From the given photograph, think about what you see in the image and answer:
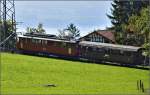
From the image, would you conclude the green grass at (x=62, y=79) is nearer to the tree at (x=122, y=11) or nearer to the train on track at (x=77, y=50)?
the train on track at (x=77, y=50)

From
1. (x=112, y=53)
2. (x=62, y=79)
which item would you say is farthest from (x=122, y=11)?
(x=62, y=79)

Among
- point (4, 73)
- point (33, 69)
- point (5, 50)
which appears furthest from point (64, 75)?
point (5, 50)

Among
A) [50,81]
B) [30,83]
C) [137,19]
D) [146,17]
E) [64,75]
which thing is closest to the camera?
[30,83]

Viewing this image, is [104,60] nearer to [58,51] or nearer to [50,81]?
[58,51]

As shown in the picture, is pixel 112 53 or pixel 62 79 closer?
pixel 62 79

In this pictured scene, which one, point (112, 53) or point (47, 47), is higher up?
point (47, 47)

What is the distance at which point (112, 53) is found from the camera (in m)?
57.3

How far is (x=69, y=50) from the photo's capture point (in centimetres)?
5756

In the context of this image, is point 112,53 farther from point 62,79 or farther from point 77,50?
point 62,79

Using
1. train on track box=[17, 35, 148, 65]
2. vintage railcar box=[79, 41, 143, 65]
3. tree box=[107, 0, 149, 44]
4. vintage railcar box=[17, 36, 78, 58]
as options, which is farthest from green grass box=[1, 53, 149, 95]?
tree box=[107, 0, 149, 44]

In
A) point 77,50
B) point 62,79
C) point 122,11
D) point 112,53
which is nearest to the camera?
point 62,79

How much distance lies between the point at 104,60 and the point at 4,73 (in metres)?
29.3

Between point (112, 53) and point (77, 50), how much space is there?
4.66 meters

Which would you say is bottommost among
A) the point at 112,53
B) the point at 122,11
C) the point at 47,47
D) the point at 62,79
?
the point at 62,79
